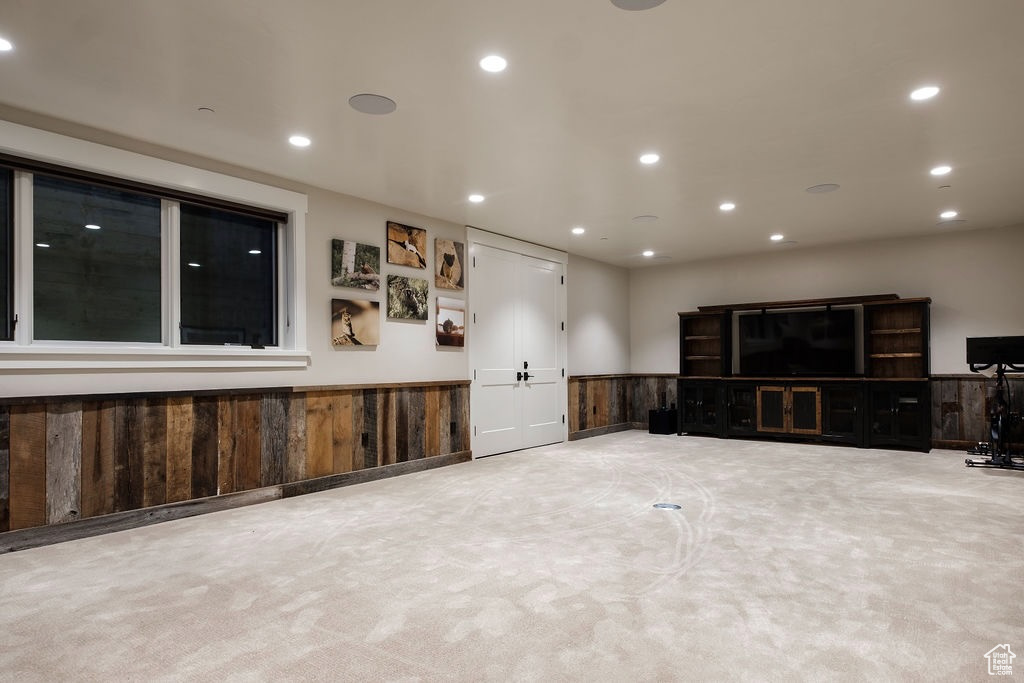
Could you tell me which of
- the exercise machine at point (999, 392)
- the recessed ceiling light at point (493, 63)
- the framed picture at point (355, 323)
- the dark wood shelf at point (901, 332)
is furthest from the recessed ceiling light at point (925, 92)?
the dark wood shelf at point (901, 332)

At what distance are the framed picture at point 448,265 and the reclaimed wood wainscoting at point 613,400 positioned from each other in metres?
2.58

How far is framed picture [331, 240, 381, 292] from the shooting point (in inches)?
207

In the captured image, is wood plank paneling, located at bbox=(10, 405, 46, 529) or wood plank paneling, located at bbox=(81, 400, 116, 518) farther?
wood plank paneling, located at bbox=(81, 400, 116, 518)

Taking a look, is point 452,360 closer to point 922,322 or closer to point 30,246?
point 30,246

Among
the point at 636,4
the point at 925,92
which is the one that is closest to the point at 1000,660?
the point at 636,4

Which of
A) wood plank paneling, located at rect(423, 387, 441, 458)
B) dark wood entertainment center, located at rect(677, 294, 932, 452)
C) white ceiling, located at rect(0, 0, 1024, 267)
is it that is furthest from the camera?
dark wood entertainment center, located at rect(677, 294, 932, 452)

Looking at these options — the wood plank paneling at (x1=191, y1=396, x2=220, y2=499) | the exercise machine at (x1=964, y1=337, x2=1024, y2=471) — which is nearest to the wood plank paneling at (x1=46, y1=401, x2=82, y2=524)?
the wood plank paneling at (x1=191, y1=396, x2=220, y2=499)

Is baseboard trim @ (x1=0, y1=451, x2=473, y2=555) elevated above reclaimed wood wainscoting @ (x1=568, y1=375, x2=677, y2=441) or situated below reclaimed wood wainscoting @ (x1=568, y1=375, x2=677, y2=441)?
below

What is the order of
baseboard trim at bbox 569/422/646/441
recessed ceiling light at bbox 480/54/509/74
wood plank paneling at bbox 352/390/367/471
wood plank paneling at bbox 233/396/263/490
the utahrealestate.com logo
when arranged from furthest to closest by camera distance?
baseboard trim at bbox 569/422/646/441 → wood plank paneling at bbox 352/390/367/471 → wood plank paneling at bbox 233/396/263/490 → recessed ceiling light at bbox 480/54/509/74 → the utahrealestate.com logo

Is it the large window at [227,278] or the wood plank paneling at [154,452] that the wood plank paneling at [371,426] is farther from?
the wood plank paneling at [154,452]

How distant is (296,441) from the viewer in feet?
16.1

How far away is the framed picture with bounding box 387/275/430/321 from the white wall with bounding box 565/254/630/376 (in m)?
2.76

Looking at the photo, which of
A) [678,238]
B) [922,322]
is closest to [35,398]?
[678,238]

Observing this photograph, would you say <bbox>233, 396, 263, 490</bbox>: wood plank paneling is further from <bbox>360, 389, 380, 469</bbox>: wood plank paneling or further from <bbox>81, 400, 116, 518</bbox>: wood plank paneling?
<bbox>360, 389, 380, 469</bbox>: wood plank paneling
